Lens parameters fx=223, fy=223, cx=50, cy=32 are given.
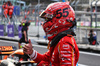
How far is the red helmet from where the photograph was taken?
7.78 ft

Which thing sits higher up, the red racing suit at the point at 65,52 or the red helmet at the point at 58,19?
the red helmet at the point at 58,19

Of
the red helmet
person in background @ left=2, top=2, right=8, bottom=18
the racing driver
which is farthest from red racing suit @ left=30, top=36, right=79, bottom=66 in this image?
person in background @ left=2, top=2, right=8, bottom=18

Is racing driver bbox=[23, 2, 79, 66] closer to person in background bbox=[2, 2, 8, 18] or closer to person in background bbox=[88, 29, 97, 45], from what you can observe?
person in background bbox=[88, 29, 97, 45]

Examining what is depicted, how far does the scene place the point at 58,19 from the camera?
237 cm

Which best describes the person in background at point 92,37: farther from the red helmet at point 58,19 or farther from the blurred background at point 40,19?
the red helmet at point 58,19

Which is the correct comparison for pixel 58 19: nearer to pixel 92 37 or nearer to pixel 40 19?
pixel 92 37

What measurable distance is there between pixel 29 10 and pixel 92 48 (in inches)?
395

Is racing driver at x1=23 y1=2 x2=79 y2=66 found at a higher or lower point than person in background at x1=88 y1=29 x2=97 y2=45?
higher

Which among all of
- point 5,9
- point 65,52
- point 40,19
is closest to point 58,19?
point 65,52

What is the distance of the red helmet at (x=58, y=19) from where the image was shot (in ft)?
7.78

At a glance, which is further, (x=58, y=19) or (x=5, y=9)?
(x=5, y=9)

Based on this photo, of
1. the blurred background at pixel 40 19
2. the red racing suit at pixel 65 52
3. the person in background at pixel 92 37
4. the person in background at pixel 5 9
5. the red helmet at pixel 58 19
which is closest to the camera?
the red racing suit at pixel 65 52

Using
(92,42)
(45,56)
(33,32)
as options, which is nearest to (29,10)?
(33,32)

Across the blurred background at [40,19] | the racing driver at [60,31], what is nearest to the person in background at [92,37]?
the blurred background at [40,19]
